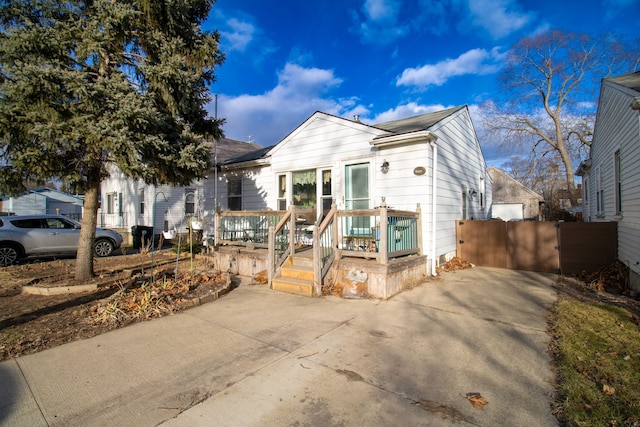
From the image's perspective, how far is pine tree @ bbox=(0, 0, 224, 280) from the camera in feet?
17.6

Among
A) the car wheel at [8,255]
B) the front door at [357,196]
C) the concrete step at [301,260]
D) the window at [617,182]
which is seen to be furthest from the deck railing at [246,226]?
the window at [617,182]

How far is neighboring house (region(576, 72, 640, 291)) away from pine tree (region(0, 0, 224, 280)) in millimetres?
7882

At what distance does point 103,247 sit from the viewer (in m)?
11.2

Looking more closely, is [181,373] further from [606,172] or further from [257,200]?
[606,172]

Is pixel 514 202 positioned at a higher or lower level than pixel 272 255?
higher

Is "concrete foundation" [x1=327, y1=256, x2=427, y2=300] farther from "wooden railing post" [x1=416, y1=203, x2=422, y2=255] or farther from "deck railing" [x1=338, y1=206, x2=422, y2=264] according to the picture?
"wooden railing post" [x1=416, y1=203, x2=422, y2=255]

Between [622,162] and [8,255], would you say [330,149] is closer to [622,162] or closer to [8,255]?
[622,162]

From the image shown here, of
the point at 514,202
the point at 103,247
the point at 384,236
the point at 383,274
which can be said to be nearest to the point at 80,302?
the point at 383,274

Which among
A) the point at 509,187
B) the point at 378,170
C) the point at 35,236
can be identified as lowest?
the point at 35,236

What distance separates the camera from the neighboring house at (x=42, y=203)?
28.9 m

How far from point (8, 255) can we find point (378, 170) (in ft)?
35.8

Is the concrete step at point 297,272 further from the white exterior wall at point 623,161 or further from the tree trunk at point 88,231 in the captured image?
the white exterior wall at point 623,161

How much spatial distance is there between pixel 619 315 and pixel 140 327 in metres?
6.76

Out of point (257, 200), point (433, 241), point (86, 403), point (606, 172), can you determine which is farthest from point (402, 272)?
point (606, 172)
